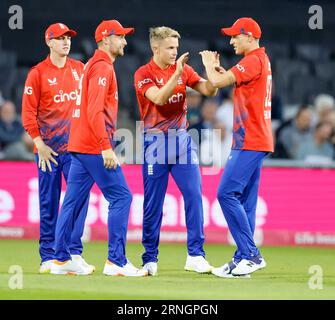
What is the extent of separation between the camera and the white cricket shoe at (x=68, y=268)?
38.1 feet

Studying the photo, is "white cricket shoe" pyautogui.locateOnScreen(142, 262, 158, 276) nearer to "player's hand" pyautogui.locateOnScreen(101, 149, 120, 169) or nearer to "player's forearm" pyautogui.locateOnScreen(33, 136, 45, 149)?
"player's hand" pyautogui.locateOnScreen(101, 149, 120, 169)

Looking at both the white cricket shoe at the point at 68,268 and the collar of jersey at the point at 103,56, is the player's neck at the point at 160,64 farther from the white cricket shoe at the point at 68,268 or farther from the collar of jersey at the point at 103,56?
the white cricket shoe at the point at 68,268

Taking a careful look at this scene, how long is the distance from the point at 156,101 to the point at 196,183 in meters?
0.96

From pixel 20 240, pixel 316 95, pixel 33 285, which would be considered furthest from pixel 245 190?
pixel 316 95

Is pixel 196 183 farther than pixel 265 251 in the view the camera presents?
No

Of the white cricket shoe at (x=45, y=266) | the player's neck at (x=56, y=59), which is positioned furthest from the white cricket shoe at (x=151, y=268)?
the player's neck at (x=56, y=59)

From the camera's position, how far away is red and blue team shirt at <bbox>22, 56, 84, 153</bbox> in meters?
12.0

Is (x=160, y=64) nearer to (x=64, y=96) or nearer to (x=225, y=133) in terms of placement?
(x=64, y=96)

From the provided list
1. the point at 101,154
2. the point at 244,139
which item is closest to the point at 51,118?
the point at 101,154

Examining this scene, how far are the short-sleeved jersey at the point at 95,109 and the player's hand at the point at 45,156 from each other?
1.83 feet

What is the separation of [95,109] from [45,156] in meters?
1.08

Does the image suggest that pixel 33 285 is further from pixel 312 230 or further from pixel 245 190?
pixel 312 230

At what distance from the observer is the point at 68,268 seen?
38.1ft

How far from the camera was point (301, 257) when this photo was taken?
559 inches
